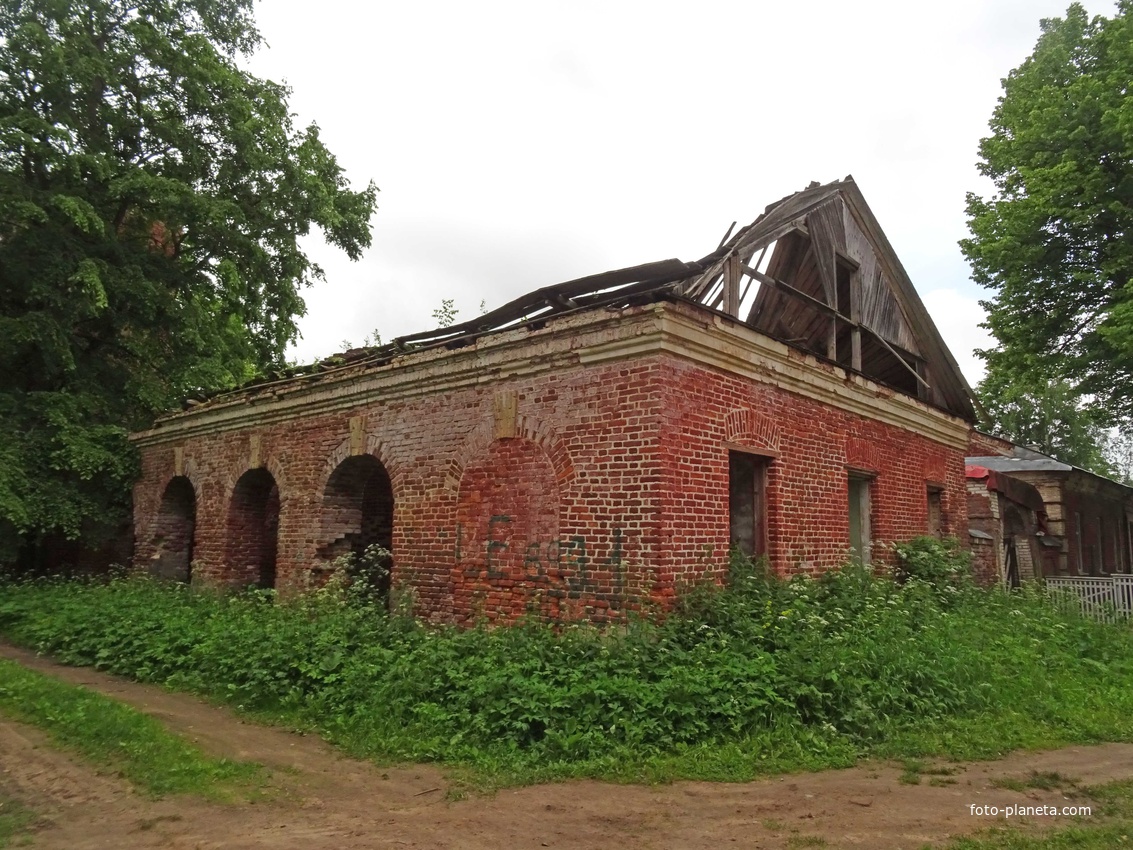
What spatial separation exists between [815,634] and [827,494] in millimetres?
3010

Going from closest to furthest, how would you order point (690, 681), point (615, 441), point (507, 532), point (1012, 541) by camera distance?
point (690, 681) → point (615, 441) → point (507, 532) → point (1012, 541)

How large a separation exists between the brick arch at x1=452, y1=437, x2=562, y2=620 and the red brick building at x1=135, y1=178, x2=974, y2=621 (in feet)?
0.08

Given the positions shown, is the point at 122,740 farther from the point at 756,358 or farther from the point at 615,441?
the point at 756,358

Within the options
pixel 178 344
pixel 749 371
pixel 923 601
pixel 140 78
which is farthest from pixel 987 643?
pixel 140 78

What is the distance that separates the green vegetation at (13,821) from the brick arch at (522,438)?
471 cm

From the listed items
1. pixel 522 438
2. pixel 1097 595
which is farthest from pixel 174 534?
pixel 1097 595

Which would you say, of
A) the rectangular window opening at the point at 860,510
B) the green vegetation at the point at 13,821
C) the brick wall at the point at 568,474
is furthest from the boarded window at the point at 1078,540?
the green vegetation at the point at 13,821

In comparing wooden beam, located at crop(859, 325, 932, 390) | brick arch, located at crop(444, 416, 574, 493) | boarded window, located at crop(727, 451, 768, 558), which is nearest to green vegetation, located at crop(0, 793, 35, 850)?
brick arch, located at crop(444, 416, 574, 493)

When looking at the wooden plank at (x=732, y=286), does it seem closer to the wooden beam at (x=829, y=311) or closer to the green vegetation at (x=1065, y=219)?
the wooden beam at (x=829, y=311)

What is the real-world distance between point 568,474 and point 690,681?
8.21ft

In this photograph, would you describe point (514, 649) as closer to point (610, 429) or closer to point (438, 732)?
point (438, 732)

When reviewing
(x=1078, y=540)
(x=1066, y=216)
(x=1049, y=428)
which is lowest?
(x=1078, y=540)

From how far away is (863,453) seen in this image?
394 inches

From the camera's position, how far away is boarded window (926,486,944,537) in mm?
12477
